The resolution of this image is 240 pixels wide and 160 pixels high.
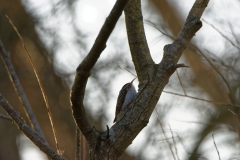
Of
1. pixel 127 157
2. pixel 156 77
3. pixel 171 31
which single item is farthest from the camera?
pixel 127 157

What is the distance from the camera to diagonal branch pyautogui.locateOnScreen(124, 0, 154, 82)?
6.68 feet

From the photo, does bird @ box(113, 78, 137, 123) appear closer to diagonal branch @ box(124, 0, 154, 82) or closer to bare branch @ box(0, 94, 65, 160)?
diagonal branch @ box(124, 0, 154, 82)

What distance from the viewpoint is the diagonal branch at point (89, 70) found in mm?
1487

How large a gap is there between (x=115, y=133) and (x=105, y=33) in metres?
0.48

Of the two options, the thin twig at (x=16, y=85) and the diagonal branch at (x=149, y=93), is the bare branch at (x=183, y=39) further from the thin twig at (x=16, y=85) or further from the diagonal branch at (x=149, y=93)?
the thin twig at (x=16, y=85)

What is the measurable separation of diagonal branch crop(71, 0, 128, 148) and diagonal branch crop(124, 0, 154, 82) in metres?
0.40

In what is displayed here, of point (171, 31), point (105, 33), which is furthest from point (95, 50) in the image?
point (171, 31)

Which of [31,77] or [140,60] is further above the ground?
[31,77]

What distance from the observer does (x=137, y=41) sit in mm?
2090

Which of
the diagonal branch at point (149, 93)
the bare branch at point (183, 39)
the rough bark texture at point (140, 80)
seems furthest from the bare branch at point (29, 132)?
the bare branch at point (183, 39)

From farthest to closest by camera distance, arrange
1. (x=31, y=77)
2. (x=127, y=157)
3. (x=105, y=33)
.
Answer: (x=31, y=77)
(x=127, y=157)
(x=105, y=33)

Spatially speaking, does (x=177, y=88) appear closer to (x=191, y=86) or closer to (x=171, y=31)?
(x=191, y=86)

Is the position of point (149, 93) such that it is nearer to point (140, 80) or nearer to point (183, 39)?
point (140, 80)

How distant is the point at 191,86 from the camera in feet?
16.0
